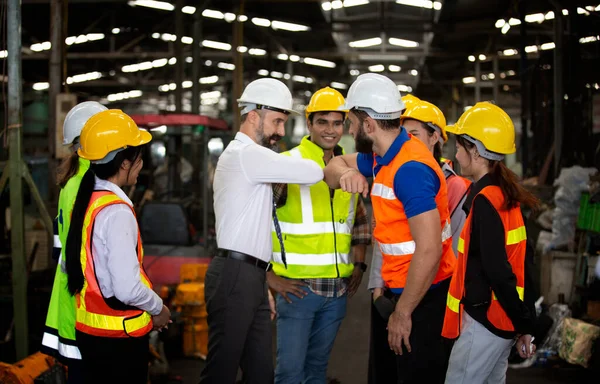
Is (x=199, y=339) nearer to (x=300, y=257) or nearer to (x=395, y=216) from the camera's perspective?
(x=300, y=257)

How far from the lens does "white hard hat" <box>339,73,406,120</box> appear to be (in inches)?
118

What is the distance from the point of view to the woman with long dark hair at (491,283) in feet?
9.28

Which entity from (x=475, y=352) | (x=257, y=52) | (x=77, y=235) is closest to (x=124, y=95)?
(x=257, y=52)

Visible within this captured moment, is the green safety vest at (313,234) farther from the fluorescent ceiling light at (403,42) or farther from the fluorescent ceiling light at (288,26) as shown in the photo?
the fluorescent ceiling light at (403,42)

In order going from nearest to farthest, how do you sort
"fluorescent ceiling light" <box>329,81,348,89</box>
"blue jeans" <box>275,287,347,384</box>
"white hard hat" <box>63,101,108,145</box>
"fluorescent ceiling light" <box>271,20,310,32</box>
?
"blue jeans" <box>275,287,347,384</box>
"white hard hat" <box>63,101,108,145</box>
"fluorescent ceiling light" <box>271,20,310,32</box>
"fluorescent ceiling light" <box>329,81,348,89</box>

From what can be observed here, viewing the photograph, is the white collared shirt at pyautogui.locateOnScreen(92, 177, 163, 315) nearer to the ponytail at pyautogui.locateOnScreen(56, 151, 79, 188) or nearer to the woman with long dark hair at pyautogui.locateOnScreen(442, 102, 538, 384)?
the ponytail at pyautogui.locateOnScreen(56, 151, 79, 188)

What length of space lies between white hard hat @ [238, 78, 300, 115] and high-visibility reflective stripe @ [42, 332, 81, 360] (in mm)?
1513

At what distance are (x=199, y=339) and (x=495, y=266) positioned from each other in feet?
13.8

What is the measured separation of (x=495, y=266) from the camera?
2.81 metres

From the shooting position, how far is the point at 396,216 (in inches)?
115

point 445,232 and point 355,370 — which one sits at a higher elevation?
point 445,232

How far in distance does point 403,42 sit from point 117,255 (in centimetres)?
1511

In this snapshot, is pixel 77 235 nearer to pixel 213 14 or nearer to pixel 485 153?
pixel 485 153

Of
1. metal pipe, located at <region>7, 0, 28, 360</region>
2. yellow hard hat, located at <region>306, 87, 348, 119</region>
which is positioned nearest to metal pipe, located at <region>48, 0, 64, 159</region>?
metal pipe, located at <region>7, 0, 28, 360</region>
